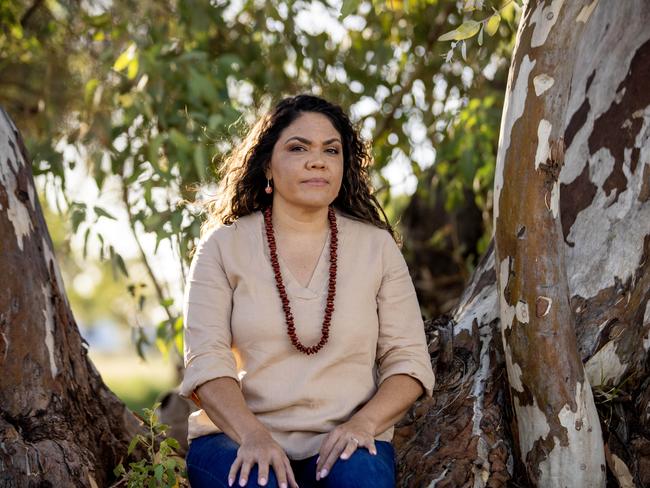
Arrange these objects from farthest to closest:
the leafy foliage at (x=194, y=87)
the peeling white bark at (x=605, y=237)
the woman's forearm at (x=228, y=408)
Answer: the leafy foliage at (x=194, y=87), the peeling white bark at (x=605, y=237), the woman's forearm at (x=228, y=408)

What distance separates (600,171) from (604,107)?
9.2 inches

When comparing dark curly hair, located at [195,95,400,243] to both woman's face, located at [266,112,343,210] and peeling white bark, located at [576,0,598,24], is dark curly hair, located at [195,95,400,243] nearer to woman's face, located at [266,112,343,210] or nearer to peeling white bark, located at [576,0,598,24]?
woman's face, located at [266,112,343,210]

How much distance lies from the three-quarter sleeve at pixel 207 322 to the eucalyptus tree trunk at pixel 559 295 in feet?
2.25

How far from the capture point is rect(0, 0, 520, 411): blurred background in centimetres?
459

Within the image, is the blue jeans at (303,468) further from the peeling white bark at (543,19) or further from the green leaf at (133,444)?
the peeling white bark at (543,19)

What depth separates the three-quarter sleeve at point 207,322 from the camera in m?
2.78

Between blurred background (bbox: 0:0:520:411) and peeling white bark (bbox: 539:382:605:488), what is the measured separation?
1794 millimetres

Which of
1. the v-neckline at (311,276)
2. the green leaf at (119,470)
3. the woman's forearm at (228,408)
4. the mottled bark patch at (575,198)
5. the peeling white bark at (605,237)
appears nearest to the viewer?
the woman's forearm at (228,408)

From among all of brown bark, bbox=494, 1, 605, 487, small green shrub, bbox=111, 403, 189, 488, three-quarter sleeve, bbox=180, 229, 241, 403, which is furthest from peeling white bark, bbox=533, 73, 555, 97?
small green shrub, bbox=111, 403, 189, 488

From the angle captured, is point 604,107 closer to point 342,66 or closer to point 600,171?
point 600,171

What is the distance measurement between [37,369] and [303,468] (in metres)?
0.83

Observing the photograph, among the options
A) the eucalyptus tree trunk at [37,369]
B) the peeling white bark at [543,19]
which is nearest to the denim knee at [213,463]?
the eucalyptus tree trunk at [37,369]

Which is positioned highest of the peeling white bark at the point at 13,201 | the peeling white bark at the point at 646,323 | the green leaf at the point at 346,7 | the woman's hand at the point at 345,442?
the green leaf at the point at 346,7

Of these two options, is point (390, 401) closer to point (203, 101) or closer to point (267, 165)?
point (267, 165)
